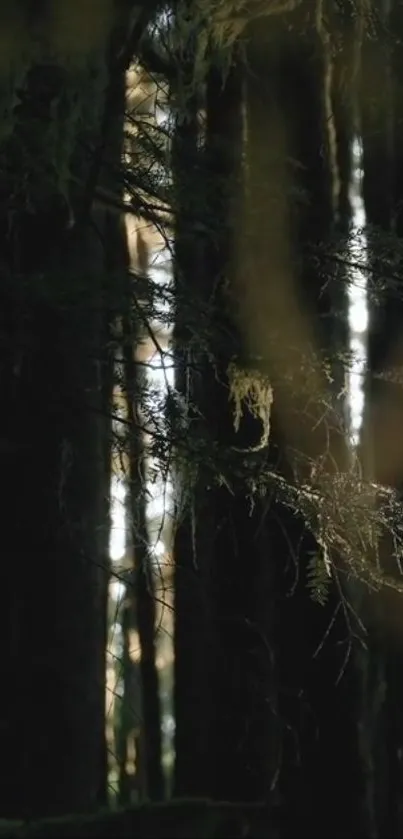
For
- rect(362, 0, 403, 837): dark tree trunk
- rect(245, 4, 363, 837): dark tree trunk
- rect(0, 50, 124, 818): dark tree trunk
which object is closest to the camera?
rect(0, 50, 124, 818): dark tree trunk

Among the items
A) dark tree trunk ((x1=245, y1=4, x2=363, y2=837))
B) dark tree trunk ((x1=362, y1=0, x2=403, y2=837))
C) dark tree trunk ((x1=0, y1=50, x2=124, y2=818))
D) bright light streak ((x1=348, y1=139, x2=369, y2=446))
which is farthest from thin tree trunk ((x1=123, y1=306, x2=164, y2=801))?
dark tree trunk ((x1=362, y1=0, x2=403, y2=837))

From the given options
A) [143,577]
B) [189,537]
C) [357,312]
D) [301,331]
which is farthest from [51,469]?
[357,312]

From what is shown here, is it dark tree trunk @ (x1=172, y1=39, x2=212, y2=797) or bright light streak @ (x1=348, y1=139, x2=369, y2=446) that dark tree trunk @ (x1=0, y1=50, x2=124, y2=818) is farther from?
bright light streak @ (x1=348, y1=139, x2=369, y2=446)

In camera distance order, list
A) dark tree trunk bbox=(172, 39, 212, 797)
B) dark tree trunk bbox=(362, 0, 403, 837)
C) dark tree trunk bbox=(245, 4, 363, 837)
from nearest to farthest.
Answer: dark tree trunk bbox=(172, 39, 212, 797)
dark tree trunk bbox=(245, 4, 363, 837)
dark tree trunk bbox=(362, 0, 403, 837)

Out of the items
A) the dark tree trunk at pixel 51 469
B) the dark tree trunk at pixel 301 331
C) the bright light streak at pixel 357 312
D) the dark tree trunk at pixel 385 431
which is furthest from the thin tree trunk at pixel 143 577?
the dark tree trunk at pixel 385 431

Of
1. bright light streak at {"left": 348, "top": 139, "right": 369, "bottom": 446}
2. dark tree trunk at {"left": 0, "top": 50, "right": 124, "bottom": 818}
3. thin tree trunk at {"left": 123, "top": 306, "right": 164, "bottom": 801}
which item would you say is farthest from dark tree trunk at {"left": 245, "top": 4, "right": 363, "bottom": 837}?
dark tree trunk at {"left": 0, "top": 50, "right": 124, "bottom": 818}

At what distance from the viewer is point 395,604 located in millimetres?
4480

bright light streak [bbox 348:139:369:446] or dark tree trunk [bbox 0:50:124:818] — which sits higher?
bright light streak [bbox 348:139:369:446]

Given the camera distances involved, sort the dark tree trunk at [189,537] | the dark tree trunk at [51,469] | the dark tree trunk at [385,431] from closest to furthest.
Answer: the dark tree trunk at [51,469] < the dark tree trunk at [189,537] < the dark tree trunk at [385,431]

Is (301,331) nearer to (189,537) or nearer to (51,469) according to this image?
(51,469)

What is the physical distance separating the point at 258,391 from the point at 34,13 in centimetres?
137

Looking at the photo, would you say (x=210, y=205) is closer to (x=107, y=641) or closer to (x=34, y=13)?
(x=34, y=13)

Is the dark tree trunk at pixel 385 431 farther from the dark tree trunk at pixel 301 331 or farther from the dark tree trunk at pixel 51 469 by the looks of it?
A: the dark tree trunk at pixel 51 469

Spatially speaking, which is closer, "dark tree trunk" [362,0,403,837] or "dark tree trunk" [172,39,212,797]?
"dark tree trunk" [172,39,212,797]
